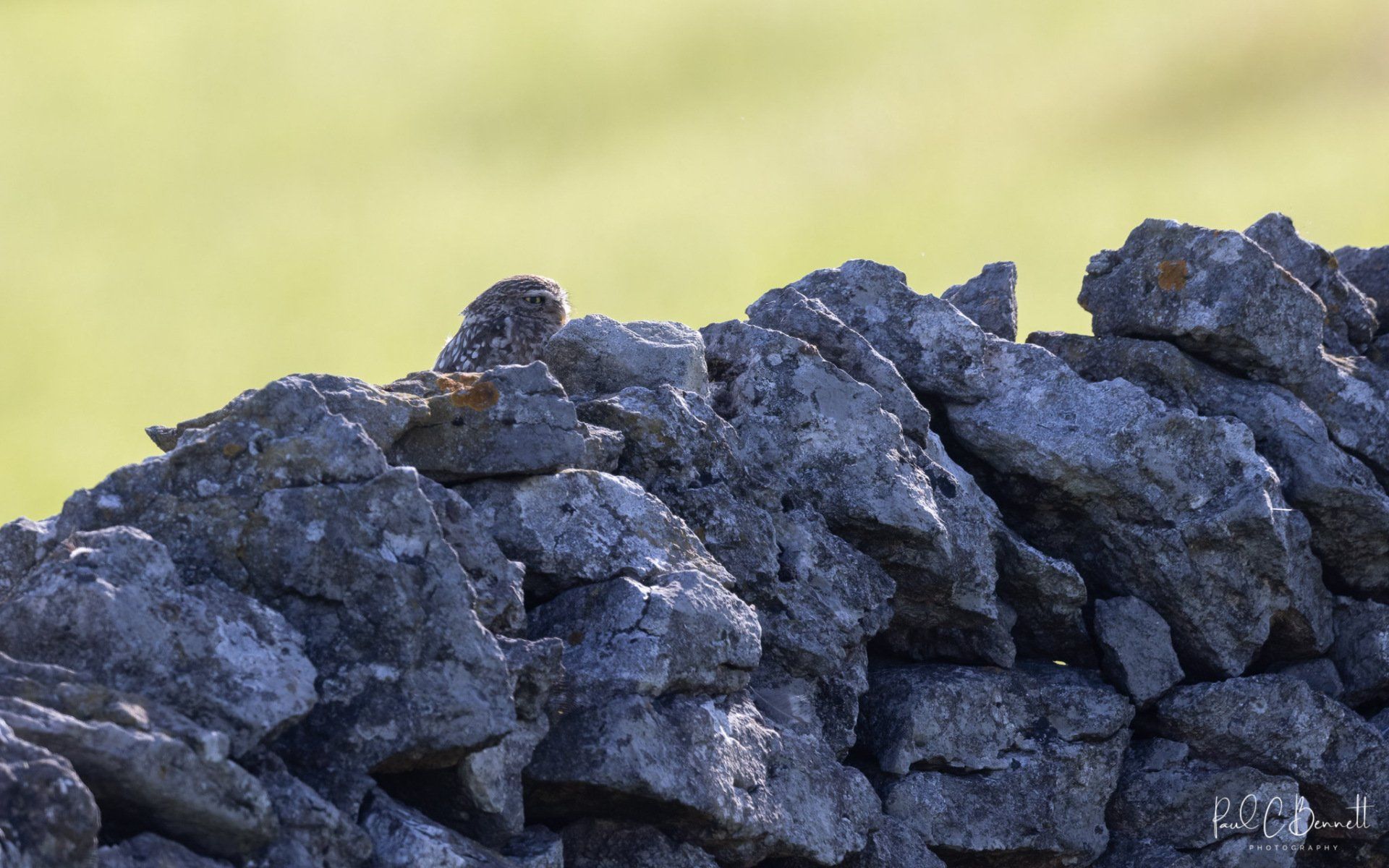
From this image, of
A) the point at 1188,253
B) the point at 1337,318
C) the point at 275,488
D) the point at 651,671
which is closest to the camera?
the point at 275,488

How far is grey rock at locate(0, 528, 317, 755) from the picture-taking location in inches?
205

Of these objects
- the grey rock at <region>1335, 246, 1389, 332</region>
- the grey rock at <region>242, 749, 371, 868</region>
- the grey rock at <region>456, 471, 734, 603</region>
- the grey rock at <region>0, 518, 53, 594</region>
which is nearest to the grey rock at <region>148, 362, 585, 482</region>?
the grey rock at <region>456, 471, 734, 603</region>

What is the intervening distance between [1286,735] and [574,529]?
5.01 m

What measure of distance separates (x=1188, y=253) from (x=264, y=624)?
735cm

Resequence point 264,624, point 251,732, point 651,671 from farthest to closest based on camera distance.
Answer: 1. point 651,671
2. point 264,624
3. point 251,732

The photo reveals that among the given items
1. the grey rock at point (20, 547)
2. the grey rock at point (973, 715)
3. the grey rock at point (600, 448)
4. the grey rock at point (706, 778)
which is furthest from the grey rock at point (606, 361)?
the grey rock at point (20, 547)

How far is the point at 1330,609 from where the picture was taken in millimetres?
9977

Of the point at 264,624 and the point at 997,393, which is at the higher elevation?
the point at 997,393

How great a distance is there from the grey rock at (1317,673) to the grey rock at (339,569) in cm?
630

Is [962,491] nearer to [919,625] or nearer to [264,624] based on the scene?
[919,625]

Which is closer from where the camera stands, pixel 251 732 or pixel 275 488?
pixel 251 732

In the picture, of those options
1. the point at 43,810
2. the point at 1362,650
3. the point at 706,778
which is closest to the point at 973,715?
the point at 706,778

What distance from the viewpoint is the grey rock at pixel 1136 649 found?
920cm

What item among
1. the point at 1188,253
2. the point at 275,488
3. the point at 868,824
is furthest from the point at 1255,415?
the point at 275,488
